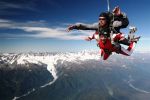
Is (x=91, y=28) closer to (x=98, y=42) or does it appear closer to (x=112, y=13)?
(x=98, y=42)

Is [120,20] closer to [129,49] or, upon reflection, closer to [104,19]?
[104,19]

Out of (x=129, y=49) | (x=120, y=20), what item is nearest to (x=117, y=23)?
(x=120, y=20)

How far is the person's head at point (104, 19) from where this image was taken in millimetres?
8916

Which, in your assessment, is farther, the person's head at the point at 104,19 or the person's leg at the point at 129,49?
the person's leg at the point at 129,49

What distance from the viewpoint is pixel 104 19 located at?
8977 millimetres

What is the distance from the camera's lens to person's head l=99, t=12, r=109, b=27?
29.3 feet

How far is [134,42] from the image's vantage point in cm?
1015

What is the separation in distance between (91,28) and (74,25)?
0.92 meters

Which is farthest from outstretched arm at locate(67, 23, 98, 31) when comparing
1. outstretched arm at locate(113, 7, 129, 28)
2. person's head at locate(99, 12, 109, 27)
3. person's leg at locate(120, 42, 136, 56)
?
person's leg at locate(120, 42, 136, 56)

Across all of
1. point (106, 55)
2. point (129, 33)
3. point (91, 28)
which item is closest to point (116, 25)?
point (129, 33)

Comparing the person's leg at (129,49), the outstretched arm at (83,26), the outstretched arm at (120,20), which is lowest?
the person's leg at (129,49)

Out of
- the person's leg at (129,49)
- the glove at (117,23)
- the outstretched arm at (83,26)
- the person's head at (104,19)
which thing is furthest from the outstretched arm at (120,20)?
the person's leg at (129,49)

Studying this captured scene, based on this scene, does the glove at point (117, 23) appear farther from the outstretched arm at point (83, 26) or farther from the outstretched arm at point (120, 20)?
the outstretched arm at point (83, 26)

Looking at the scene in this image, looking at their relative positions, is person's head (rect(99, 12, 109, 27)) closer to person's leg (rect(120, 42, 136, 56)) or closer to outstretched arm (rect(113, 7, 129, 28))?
outstretched arm (rect(113, 7, 129, 28))
